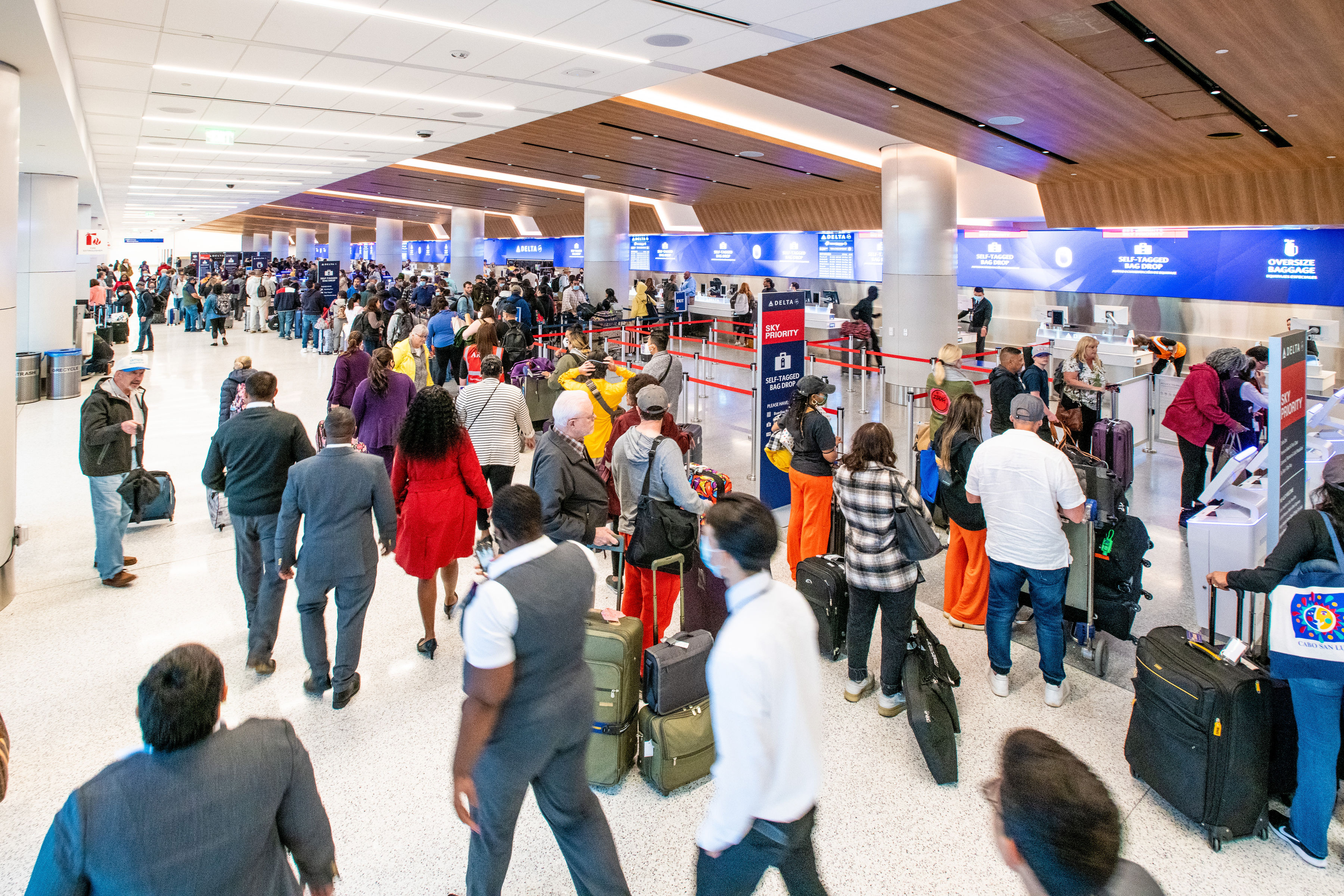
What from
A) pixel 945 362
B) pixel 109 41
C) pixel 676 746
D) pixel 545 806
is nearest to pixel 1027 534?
pixel 676 746

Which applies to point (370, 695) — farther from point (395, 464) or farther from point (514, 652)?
point (514, 652)

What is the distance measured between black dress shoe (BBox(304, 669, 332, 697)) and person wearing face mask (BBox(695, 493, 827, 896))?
2.81 meters

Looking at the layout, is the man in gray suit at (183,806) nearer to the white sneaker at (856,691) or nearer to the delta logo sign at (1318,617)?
the white sneaker at (856,691)

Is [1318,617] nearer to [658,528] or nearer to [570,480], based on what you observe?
[658,528]

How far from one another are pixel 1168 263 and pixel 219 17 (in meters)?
18.2

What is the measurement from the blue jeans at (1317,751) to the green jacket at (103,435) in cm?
662

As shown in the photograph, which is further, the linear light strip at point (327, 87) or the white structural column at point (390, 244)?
the white structural column at point (390, 244)

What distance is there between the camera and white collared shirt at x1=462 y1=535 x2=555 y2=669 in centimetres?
231

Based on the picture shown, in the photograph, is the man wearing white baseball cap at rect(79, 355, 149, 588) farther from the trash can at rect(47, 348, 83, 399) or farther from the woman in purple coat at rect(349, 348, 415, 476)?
the trash can at rect(47, 348, 83, 399)

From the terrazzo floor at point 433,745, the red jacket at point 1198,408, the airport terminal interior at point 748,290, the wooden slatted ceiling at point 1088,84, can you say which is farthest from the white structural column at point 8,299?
the red jacket at point 1198,408

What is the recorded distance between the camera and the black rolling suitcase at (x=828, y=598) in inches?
185

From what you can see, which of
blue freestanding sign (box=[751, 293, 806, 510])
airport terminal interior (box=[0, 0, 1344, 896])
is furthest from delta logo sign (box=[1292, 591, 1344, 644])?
blue freestanding sign (box=[751, 293, 806, 510])

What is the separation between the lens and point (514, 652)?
2.37 m

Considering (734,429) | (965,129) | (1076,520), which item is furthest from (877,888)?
(965,129)
